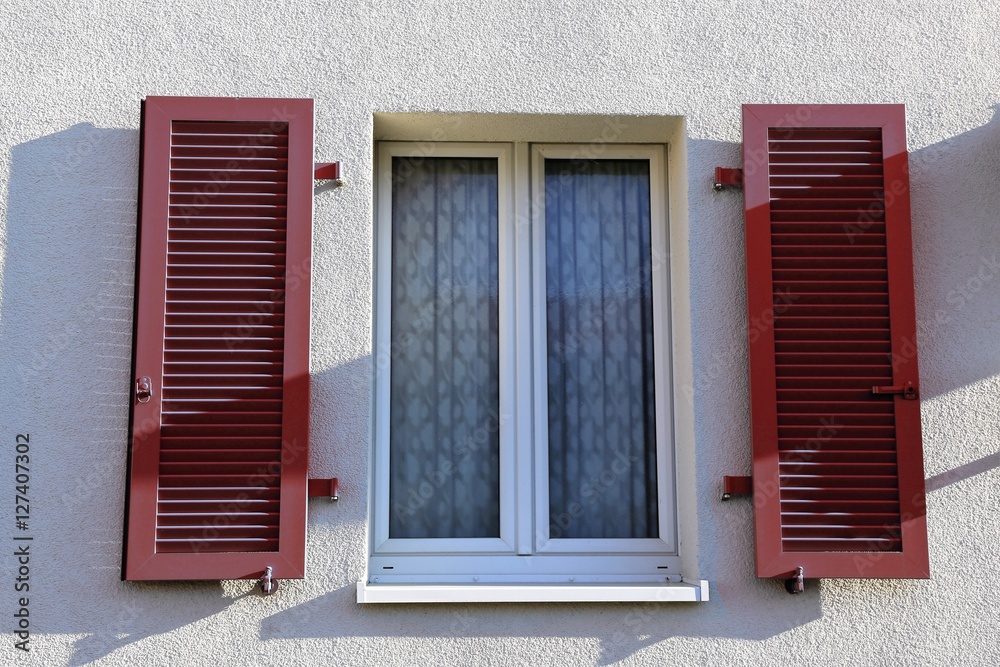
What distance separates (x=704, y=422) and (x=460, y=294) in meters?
1.12

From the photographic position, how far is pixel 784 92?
4383 mm

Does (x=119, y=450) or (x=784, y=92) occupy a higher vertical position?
(x=784, y=92)

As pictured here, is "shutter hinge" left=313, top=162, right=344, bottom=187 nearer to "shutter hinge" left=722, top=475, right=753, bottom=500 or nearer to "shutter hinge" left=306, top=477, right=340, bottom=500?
"shutter hinge" left=306, top=477, right=340, bottom=500

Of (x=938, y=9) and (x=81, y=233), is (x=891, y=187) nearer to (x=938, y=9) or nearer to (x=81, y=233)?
(x=938, y=9)

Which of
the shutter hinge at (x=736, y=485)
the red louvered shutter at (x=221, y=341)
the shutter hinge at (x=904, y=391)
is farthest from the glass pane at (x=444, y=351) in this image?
the shutter hinge at (x=904, y=391)

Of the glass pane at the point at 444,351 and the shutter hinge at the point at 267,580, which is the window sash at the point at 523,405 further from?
the shutter hinge at the point at 267,580

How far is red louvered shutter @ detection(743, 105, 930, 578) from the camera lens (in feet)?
13.1

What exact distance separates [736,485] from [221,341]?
1.99 m

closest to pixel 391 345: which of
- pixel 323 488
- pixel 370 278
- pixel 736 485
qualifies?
pixel 370 278

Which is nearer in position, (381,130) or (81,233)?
(81,233)

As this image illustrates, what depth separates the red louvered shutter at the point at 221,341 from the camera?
155 inches

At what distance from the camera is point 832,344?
411 centimetres

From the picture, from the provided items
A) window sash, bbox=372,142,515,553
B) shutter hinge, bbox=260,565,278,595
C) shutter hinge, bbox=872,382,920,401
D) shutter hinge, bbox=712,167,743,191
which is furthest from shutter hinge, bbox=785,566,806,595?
shutter hinge, bbox=260,565,278,595

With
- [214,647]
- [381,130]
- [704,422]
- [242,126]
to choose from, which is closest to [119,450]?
[214,647]
